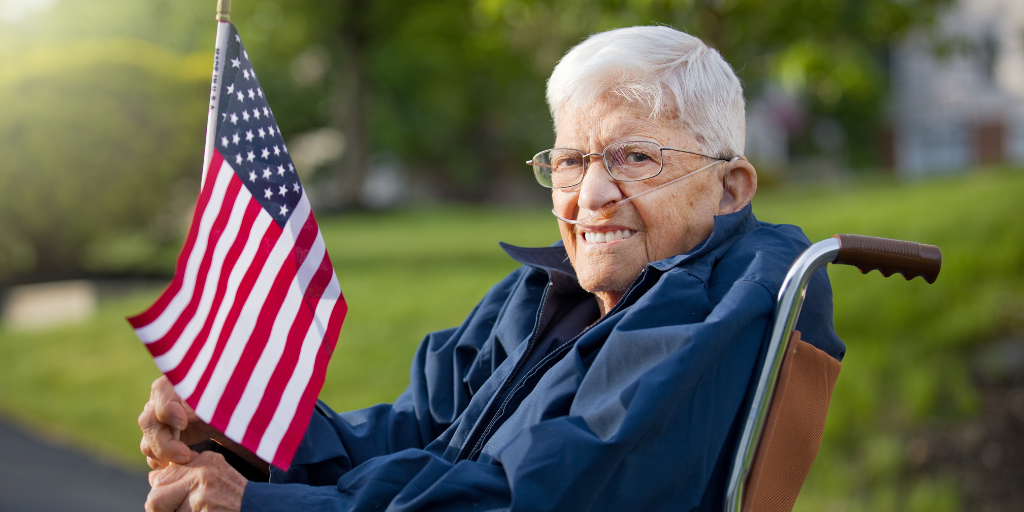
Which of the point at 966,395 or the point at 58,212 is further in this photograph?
the point at 58,212

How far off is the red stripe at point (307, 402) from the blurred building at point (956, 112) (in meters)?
21.1

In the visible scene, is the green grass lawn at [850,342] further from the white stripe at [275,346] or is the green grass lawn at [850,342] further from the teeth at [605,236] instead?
the white stripe at [275,346]

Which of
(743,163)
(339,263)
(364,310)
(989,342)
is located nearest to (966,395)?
(989,342)

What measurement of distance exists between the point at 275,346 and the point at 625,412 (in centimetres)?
81

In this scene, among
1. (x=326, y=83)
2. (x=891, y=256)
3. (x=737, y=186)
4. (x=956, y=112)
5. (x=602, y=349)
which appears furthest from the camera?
(x=956, y=112)

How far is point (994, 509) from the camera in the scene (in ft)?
14.1

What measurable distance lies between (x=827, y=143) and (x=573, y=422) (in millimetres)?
28720

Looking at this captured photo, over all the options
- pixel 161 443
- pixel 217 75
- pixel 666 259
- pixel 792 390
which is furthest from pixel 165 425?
pixel 792 390

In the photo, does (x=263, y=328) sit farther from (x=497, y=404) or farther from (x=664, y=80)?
(x=664, y=80)

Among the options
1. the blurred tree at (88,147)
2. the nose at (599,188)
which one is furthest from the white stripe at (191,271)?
the blurred tree at (88,147)

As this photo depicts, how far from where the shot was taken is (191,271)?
189 cm

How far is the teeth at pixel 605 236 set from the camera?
2145 millimetres

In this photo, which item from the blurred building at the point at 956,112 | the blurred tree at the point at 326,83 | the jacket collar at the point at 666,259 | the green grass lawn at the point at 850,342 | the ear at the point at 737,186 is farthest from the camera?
the blurred building at the point at 956,112

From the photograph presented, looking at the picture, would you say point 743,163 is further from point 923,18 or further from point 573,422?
point 923,18
